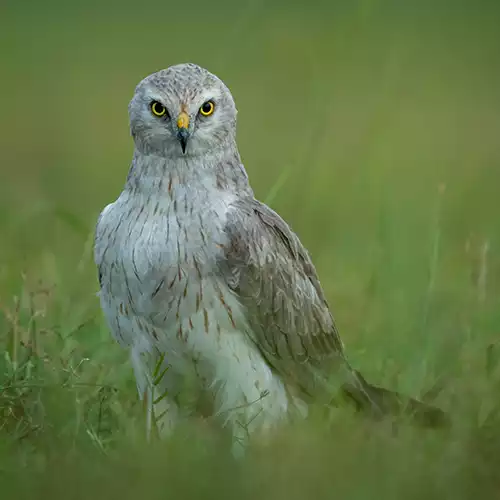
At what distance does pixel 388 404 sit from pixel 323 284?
7.61 feet

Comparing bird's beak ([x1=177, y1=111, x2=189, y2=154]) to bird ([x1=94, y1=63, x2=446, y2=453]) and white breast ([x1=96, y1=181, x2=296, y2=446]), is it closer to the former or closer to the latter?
bird ([x1=94, y1=63, x2=446, y2=453])

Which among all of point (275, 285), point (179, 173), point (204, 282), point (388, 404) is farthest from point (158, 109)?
point (388, 404)

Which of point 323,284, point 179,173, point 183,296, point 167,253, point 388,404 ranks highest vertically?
point 179,173

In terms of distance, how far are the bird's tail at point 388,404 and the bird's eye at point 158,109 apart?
49.7 inches

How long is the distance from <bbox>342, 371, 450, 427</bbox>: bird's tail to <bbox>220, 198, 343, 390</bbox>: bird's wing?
22 cm

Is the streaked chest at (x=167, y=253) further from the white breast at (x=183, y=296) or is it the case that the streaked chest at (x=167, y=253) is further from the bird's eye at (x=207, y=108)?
the bird's eye at (x=207, y=108)

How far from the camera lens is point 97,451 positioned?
413 centimetres

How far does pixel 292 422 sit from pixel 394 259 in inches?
43.2

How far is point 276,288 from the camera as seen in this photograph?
479cm

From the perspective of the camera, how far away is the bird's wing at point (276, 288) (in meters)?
4.61

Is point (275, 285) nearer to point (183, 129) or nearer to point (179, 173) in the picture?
point (179, 173)

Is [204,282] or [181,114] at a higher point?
[181,114]

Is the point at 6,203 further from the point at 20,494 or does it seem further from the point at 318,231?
the point at 20,494

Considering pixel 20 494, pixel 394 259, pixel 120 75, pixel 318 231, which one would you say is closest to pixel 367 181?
pixel 394 259
